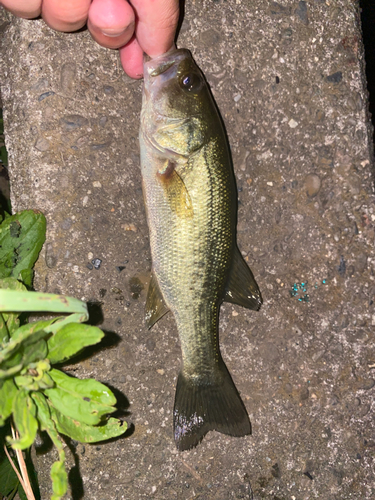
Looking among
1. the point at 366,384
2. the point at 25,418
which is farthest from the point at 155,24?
the point at 366,384

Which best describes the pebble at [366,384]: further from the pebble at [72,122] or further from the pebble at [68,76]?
the pebble at [68,76]

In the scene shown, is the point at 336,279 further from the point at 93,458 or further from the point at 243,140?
the point at 93,458

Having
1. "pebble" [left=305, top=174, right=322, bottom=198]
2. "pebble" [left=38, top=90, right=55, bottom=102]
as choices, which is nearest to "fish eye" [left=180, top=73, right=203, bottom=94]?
"pebble" [left=38, top=90, right=55, bottom=102]

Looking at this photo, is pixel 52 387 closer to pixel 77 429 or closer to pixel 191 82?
Answer: pixel 77 429

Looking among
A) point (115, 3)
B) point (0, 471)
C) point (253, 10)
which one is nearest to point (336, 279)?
point (253, 10)

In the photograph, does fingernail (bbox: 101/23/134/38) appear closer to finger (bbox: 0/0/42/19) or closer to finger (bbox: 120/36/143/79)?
finger (bbox: 120/36/143/79)

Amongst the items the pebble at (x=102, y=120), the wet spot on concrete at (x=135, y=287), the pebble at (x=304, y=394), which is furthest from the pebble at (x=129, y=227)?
the pebble at (x=304, y=394)
